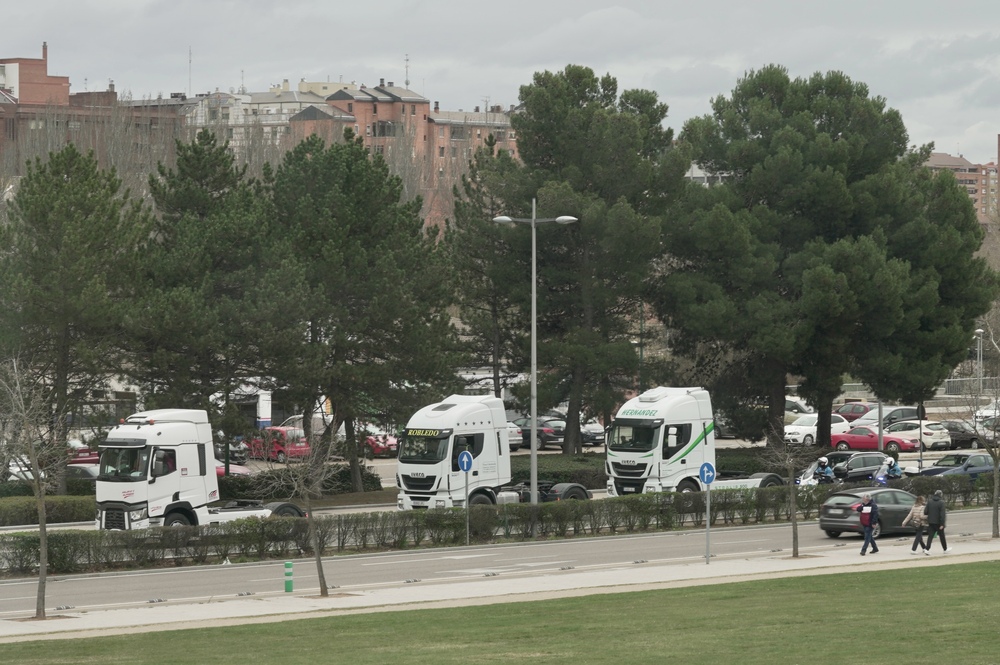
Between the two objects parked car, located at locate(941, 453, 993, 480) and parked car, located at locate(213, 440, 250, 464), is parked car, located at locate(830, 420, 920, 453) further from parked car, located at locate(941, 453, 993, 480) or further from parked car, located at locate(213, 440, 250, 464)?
parked car, located at locate(213, 440, 250, 464)

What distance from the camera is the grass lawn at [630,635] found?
54.5 feet

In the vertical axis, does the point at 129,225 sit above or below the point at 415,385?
above

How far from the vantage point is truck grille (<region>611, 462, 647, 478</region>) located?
43.0 m

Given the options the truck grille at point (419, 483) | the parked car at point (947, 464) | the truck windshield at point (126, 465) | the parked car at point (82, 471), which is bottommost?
the parked car at point (947, 464)

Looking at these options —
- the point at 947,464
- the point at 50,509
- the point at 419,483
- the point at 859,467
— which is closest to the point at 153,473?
the point at 419,483

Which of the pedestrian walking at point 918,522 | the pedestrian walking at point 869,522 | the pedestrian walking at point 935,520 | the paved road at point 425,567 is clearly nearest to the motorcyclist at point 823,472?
the paved road at point 425,567

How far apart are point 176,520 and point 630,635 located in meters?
19.1

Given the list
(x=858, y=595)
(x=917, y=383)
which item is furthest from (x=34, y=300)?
(x=917, y=383)

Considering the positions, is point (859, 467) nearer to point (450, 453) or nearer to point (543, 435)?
point (450, 453)

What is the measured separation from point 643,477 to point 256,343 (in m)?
13.1

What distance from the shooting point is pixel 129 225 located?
43969 mm

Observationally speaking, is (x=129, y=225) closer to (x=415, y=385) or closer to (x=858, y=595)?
(x=415, y=385)

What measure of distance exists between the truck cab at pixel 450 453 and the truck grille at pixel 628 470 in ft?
14.4

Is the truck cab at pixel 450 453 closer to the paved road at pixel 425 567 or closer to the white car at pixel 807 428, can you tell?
the paved road at pixel 425 567
